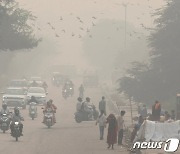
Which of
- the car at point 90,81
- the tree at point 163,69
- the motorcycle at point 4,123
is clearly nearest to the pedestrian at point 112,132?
the motorcycle at point 4,123

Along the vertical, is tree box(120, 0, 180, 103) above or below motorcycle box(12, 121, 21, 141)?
above

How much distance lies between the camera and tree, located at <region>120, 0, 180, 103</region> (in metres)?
63.0

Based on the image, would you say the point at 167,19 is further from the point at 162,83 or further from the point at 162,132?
the point at 162,132

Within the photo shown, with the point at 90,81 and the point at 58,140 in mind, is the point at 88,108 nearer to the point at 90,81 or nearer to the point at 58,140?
the point at 58,140

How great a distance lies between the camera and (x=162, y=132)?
31.8 m

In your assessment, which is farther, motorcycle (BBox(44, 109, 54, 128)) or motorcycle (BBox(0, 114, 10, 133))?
motorcycle (BBox(44, 109, 54, 128))

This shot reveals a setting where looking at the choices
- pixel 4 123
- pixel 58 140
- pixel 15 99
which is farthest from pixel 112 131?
pixel 15 99

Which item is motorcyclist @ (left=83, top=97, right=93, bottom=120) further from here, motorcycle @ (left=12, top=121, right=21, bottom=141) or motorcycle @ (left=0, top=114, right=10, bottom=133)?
motorcycle @ (left=12, top=121, right=21, bottom=141)

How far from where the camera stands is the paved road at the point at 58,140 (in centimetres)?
3036

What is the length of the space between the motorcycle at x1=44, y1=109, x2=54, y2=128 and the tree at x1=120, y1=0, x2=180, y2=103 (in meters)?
22.3

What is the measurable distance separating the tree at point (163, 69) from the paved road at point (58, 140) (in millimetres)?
15839

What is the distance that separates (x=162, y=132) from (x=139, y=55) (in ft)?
368

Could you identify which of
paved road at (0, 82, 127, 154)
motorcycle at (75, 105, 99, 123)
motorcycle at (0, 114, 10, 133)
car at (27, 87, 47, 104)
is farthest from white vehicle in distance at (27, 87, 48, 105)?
motorcycle at (0, 114, 10, 133)

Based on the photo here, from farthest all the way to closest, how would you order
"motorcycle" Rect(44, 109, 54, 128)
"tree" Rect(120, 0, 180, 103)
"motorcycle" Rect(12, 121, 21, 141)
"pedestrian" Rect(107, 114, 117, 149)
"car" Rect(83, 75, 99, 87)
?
"car" Rect(83, 75, 99, 87) < "tree" Rect(120, 0, 180, 103) < "motorcycle" Rect(44, 109, 54, 128) < "motorcycle" Rect(12, 121, 21, 141) < "pedestrian" Rect(107, 114, 117, 149)
